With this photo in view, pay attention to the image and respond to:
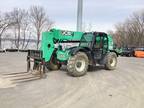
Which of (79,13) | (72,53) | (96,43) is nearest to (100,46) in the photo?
(96,43)

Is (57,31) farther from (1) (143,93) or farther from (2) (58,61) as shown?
(1) (143,93)

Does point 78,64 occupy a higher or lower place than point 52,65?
higher

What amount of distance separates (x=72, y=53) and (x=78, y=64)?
584mm

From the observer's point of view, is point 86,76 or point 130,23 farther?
point 130,23

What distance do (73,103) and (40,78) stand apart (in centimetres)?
384

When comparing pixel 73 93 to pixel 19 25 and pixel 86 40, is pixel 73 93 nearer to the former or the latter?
pixel 86 40

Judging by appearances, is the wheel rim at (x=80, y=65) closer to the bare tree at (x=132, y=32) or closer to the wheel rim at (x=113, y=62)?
the wheel rim at (x=113, y=62)

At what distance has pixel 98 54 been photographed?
12.0 metres

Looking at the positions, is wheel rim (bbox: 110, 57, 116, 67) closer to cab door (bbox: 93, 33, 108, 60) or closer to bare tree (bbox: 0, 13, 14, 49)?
cab door (bbox: 93, 33, 108, 60)

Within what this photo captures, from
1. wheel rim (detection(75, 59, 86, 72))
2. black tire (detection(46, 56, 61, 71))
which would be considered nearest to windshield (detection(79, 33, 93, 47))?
wheel rim (detection(75, 59, 86, 72))

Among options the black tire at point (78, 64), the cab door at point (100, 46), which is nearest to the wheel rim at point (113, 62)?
the cab door at point (100, 46)

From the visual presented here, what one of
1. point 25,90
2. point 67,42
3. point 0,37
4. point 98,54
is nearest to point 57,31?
point 67,42

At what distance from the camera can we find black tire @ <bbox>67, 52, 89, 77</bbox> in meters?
10.4

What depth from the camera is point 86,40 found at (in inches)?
476
